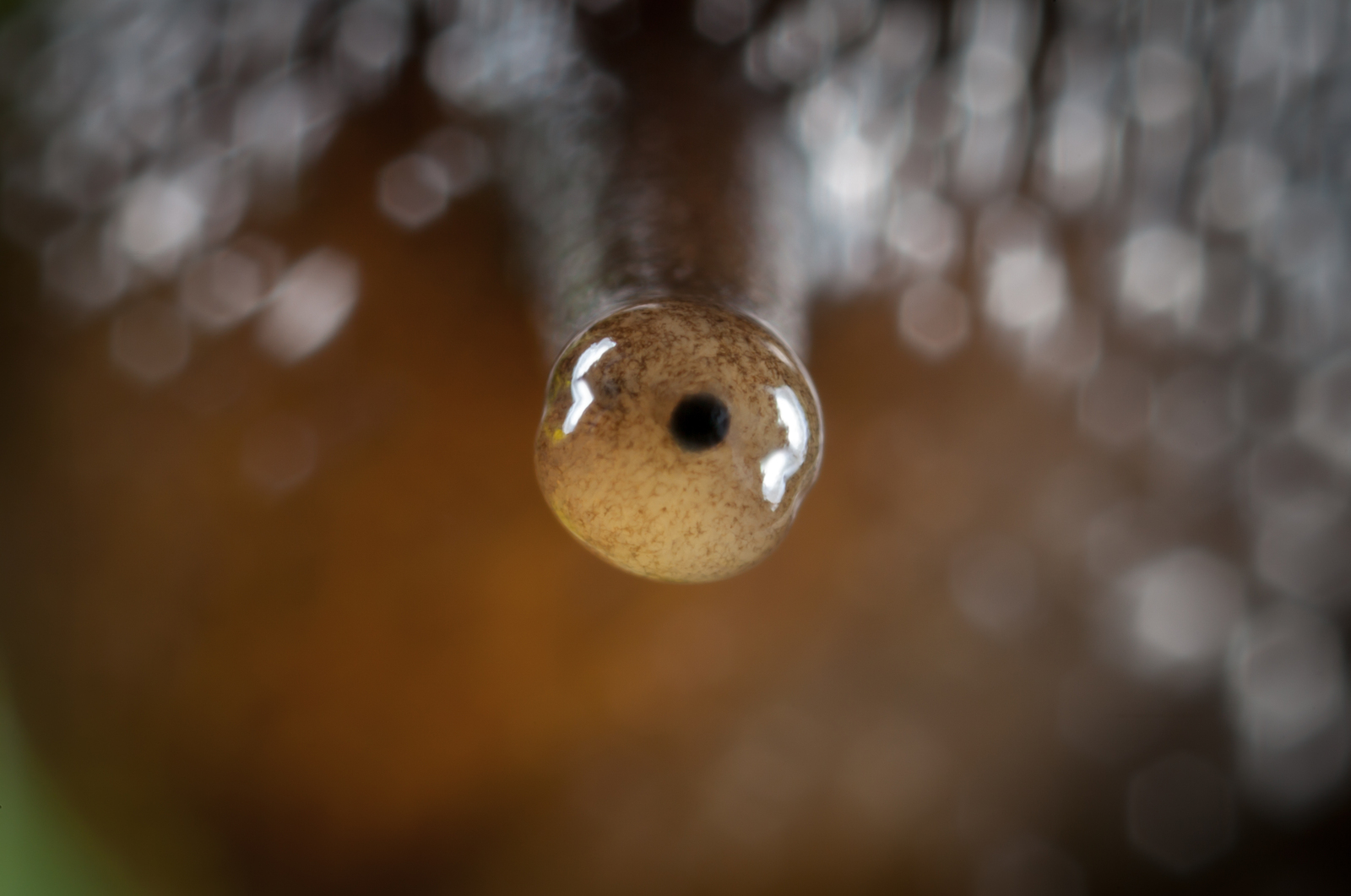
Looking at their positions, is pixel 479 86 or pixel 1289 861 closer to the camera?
pixel 479 86

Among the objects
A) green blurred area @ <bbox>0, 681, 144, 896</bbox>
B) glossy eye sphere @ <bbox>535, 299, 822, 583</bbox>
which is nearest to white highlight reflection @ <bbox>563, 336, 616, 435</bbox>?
glossy eye sphere @ <bbox>535, 299, 822, 583</bbox>

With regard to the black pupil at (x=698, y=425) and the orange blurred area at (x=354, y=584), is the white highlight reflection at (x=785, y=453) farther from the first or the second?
the orange blurred area at (x=354, y=584)

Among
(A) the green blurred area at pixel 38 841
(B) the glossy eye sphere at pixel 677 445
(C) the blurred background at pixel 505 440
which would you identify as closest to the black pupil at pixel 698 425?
(B) the glossy eye sphere at pixel 677 445

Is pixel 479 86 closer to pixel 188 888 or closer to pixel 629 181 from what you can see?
pixel 629 181

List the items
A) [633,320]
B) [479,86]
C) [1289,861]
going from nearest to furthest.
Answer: [633,320] → [479,86] → [1289,861]

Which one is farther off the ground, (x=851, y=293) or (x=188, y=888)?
(x=851, y=293)

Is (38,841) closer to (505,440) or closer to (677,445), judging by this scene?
(505,440)

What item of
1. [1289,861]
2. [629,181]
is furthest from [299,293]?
[1289,861]

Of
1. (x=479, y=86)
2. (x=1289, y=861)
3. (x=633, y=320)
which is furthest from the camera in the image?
(x=1289, y=861)
